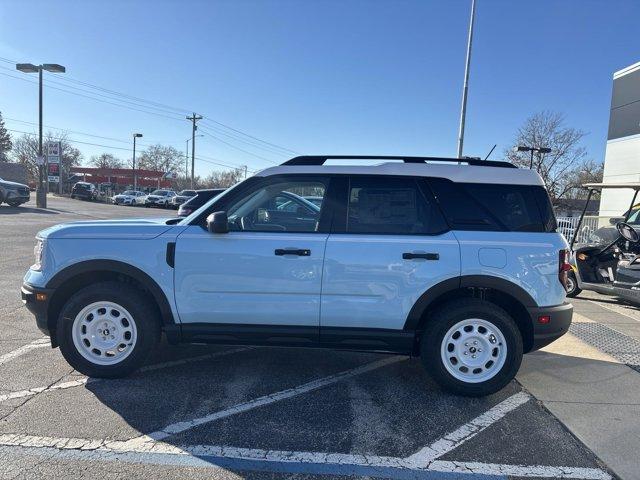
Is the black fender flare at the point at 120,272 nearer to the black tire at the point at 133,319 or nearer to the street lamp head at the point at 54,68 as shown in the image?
the black tire at the point at 133,319

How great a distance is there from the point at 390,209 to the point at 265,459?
7.05 feet

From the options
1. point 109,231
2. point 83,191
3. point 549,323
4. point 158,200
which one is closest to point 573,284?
point 549,323

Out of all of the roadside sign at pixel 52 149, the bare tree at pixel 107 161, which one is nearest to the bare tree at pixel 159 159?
the bare tree at pixel 107 161

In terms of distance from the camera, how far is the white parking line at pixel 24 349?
447 cm

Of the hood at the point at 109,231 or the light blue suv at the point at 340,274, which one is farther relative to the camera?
the hood at the point at 109,231

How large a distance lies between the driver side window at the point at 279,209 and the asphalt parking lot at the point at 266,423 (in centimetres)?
140

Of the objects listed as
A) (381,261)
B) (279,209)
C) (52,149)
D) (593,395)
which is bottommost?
(593,395)

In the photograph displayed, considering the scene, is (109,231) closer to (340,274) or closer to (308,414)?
(340,274)

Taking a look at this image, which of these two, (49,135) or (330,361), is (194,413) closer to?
(330,361)

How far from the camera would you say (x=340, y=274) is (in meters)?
3.81

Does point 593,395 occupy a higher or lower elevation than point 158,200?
lower

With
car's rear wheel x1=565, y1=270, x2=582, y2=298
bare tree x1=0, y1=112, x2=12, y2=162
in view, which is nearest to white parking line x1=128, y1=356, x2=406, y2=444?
car's rear wheel x1=565, y1=270, x2=582, y2=298

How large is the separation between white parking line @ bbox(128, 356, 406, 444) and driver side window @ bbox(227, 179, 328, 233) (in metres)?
1.37

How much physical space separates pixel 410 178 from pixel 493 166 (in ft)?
2.53
